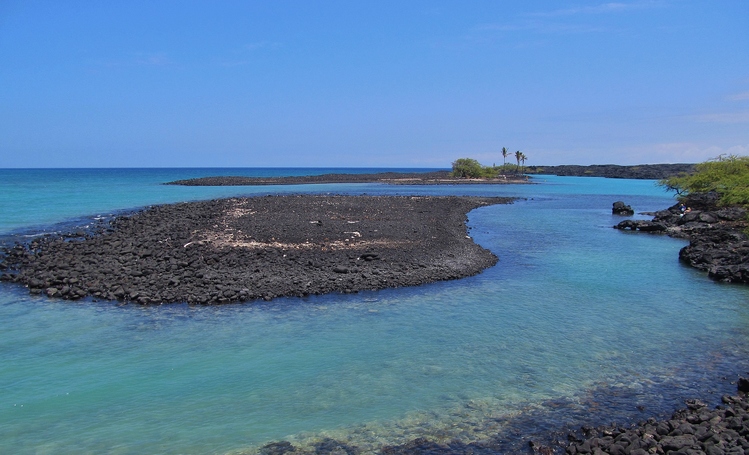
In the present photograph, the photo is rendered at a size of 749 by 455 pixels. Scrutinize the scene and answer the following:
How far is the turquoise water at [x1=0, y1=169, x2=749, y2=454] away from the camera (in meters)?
9.14

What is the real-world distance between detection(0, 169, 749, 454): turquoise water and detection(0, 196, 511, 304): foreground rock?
99 centimetres

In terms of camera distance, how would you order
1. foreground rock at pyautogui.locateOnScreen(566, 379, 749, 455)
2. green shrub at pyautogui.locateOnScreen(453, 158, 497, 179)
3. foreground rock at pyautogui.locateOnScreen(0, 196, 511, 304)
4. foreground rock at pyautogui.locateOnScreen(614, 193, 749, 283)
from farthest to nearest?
1. green shrub at pyautogui.locateOnScreen(453, 158, 497, 179)
2. foreground rock at pyautogui.locateOnScreen(614, 193, 749, 283)
3. foreground rock at pyautogui.locateOnScreen(0, 196, 511, 304)
4. foreground rock at pyautogui.locateOnScreen(566, 379, 749, 455)

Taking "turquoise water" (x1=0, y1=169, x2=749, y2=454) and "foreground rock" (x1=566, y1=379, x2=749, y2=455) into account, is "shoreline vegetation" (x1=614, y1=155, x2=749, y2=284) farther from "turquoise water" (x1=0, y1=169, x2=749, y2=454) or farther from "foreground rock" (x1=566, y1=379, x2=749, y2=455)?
"foreground rock" (x1=566, y1=379, x2=749, y2=455)

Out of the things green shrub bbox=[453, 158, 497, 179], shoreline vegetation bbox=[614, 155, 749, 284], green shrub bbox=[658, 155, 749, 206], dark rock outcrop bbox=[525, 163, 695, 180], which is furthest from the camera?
dark rock outcrop bbox=[525, 163, 695, 180]

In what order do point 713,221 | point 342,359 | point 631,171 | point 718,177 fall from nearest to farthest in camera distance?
point 342,359 < point 713,221 < point 718,177 < point 631,171

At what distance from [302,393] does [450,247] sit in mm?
15889

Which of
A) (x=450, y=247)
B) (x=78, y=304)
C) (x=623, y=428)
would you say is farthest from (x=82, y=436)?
(x=450, y=247)

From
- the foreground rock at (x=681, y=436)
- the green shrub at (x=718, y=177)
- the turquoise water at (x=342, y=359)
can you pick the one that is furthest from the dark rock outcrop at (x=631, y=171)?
the foreground rock at (x=681, y=436)

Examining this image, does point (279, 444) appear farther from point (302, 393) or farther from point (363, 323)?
point (363, 323)

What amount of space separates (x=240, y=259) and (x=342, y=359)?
32.2 feet

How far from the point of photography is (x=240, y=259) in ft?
67.2

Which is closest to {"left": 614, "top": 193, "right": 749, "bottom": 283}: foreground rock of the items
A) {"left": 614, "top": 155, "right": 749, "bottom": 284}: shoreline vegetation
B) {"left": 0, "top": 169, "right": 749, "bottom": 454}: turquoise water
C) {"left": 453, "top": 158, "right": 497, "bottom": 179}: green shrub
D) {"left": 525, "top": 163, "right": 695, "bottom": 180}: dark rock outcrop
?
{"left": 614, "top": 155, "right": 749, "bottom": 284}: shoreline vegetation

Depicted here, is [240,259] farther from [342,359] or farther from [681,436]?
[681,436]

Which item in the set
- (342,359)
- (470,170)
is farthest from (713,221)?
(470,170)
